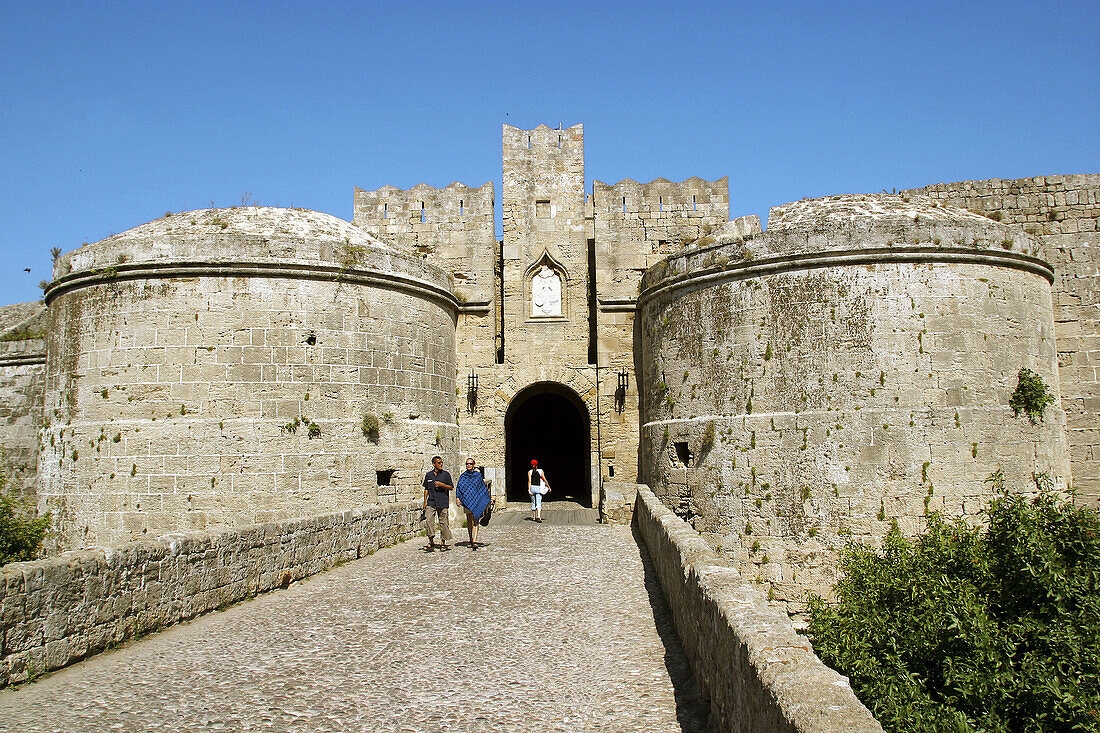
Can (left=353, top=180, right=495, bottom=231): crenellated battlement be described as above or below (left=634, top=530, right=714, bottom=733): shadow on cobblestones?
above

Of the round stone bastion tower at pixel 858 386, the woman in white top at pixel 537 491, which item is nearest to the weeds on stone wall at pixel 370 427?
the woman in white top at pixel 537 491

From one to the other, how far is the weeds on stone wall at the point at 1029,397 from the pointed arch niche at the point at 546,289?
873cm

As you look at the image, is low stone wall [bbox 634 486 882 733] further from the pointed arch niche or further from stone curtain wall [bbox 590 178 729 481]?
the pointed arch niche

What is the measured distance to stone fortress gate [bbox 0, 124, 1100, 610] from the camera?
12.1 meters

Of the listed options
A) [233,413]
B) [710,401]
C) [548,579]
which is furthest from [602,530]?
[233,413]

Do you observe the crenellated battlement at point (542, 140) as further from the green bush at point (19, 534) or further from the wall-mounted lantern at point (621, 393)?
the green bush at point (19, 534)

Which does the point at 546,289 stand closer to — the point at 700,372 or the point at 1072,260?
the point at 700,372

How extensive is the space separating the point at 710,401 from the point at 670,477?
1.56 m

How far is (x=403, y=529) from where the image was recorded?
1264cm

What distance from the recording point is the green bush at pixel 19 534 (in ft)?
39.0

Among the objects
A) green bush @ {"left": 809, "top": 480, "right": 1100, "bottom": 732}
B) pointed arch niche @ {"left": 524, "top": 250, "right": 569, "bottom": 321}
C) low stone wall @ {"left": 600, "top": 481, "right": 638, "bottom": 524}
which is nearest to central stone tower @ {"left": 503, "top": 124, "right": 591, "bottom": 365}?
pointed arch niche @ {"left": 524, "top": 250, "right": 569, "bottom": 321}

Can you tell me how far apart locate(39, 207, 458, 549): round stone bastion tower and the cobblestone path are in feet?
12.8

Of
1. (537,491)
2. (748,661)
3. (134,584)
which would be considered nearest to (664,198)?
(537,491)

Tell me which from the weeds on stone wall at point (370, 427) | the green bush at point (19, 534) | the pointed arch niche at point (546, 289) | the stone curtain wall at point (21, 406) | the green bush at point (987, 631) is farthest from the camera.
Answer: the pointed arch niche at point (546, 289)
